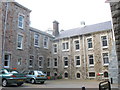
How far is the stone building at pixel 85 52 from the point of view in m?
22.9

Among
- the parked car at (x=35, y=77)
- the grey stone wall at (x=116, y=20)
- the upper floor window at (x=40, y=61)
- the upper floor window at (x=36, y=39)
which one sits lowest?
the parked car at (x=35, y=77)

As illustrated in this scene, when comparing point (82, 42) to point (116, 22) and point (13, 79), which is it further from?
point (116, 22)

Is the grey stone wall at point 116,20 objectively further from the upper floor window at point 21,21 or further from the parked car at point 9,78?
the upper floor window at point 21,21

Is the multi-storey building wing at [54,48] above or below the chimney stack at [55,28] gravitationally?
below

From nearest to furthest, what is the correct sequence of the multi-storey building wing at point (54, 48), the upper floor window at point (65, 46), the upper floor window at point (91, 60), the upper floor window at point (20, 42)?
the multi-storey building wing at point (54, 48) < the upper floor window at point (20, 42) < the upper floor window at point (91, 60) < the upper floor window at point (65, 46)

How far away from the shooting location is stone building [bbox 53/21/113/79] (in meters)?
22.9

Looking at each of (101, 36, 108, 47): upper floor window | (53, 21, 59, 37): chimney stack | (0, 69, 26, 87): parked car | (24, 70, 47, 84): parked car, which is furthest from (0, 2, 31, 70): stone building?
(101, 36, 108, 47): upper floor window

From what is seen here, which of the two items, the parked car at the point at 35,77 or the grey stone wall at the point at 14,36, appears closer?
the parked car at the point at 35,77

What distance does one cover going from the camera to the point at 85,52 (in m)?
24.8

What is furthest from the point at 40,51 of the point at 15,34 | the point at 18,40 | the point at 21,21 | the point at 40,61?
the point at 15,34

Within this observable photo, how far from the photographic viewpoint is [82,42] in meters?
25.4

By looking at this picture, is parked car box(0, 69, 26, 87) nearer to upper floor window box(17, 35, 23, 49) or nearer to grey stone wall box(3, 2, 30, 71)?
grey stone wall box(3, 2, 30, 71)

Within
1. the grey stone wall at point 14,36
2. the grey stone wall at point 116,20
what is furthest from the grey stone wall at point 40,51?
the grey stone wall at point 116,20

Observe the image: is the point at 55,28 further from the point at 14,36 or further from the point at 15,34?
the point at 14,36
